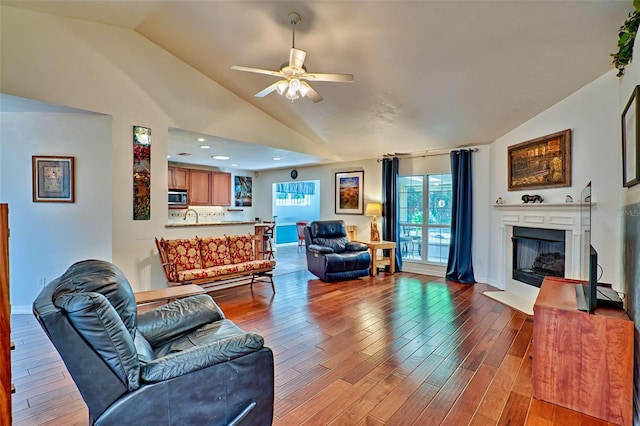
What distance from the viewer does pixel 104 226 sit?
3.66m

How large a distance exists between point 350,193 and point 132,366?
6007 millimetres

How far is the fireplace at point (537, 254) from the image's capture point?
4031mm

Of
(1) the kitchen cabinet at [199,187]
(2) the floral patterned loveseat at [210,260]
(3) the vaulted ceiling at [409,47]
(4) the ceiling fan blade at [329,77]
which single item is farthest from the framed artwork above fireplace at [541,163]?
(1) the kitchen cabinet at [199,187]

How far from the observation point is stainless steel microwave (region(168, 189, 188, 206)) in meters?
7.17

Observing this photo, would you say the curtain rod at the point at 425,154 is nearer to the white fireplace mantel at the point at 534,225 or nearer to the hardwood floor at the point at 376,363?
the white fireplace mantel at the point at 534,225

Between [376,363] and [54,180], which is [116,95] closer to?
[54,180]

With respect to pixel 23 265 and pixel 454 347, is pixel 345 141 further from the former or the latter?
pixel 23 265

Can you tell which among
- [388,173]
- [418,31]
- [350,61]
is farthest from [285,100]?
[388,173]

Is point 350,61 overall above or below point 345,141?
above

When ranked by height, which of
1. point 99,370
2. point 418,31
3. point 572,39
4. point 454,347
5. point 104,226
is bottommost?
point 454,347

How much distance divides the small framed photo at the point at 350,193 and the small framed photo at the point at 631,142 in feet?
15.1

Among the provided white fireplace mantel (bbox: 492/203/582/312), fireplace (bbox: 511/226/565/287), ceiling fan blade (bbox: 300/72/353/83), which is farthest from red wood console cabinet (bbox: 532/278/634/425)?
ceiling fan blade (bbox: 300/72/353/83)

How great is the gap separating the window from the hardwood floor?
1.67 meters

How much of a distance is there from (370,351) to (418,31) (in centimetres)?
304
